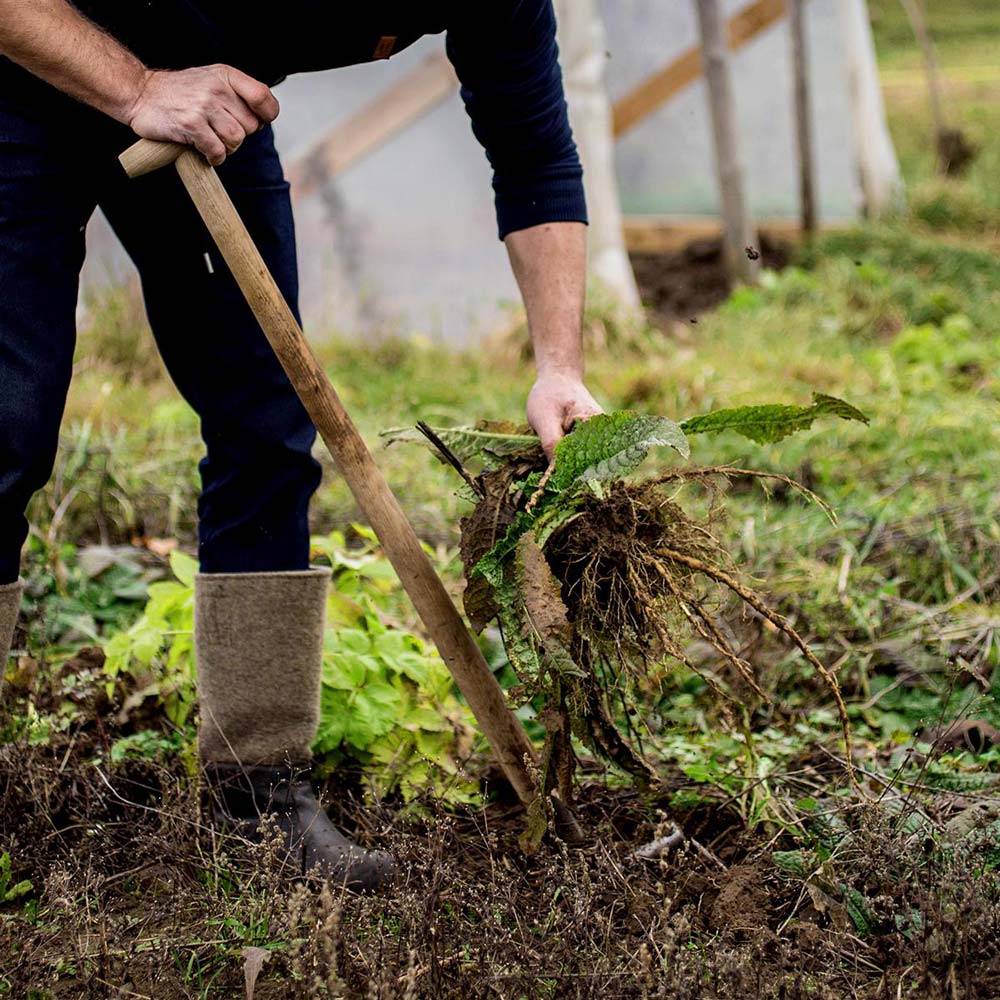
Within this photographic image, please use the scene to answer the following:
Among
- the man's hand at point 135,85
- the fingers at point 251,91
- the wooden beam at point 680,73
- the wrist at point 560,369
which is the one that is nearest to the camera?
the man's hand at point 135,85

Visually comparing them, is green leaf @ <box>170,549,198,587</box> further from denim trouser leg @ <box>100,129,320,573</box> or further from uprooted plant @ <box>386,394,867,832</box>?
uprooted plant @ <box>386,394,867,832</box>

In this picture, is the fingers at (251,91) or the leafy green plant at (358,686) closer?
the fingers at (251,91)

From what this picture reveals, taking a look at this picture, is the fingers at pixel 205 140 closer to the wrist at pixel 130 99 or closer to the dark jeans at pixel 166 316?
the wrist at pixel 130 99

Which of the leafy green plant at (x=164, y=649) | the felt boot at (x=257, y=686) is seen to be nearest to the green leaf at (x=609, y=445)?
the felt boot at (x=257, y=686)

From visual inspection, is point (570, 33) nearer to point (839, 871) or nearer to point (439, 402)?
point (439, 402)

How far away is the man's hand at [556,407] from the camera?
6.85 feet

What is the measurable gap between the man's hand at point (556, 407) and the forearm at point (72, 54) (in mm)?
830

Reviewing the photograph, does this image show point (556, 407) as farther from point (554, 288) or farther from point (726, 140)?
point (726, 140)

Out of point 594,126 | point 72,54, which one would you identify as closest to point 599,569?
point 72,54

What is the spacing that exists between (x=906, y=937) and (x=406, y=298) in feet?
19.2

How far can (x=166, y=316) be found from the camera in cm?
218

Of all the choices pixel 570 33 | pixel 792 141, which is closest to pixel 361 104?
pixel 570 33

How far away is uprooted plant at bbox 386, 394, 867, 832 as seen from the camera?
1.88 meters

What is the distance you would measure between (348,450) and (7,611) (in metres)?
0.60
